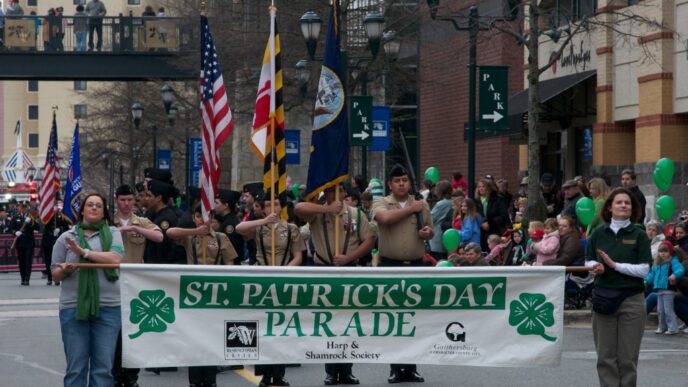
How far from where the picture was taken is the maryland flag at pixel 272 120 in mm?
14656

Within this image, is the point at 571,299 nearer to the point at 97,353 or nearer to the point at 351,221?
the point at 351,221

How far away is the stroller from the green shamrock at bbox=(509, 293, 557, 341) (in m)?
8.10

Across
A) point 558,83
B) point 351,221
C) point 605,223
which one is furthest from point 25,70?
point 605,223

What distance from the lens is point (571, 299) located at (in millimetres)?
20438

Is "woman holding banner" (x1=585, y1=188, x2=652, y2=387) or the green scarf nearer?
the green scarf

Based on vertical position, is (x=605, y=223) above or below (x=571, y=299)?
above

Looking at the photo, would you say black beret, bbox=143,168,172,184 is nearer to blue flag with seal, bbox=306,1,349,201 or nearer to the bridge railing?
blue flag with seal, bbox=306,1,349,201

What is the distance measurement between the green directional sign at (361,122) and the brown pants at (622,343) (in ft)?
58.6

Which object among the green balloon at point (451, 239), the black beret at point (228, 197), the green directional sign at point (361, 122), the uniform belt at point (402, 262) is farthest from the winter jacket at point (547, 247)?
the green directional sign at point (361, 122)

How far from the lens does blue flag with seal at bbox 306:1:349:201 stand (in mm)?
14422

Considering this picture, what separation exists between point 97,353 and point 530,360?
3.45 m

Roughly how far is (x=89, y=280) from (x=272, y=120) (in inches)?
160

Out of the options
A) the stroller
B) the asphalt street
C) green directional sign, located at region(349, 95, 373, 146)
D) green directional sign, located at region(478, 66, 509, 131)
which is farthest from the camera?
green directional sign, located at region(349, 95, 373, 146)

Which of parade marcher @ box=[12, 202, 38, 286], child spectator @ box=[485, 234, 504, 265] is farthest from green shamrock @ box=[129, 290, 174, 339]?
parade marcher @ box=[12, 202, 38, 286]
